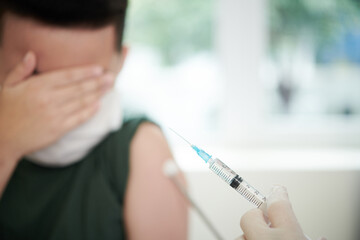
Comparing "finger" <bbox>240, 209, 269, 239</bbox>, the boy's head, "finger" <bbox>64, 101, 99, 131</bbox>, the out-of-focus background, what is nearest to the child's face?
the boy's head

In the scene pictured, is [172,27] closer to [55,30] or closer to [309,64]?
[309,64]

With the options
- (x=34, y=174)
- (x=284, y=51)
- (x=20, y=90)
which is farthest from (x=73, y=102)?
(x=284, y=51)

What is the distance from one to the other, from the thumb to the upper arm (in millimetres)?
297

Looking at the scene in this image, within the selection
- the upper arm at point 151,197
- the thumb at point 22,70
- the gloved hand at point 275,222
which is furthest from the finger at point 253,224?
the thumb at point 22,70

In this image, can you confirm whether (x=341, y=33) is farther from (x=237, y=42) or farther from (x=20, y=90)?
(x=20, y=90)

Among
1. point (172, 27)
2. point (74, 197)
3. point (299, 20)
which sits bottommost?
point (74, 197)

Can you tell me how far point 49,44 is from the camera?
65 centimetres

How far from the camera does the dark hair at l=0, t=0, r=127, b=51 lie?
0.62m

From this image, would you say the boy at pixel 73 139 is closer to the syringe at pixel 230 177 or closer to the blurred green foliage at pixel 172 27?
the syringe at pixel 230 177

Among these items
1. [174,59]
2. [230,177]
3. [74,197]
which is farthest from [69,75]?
[174,59]

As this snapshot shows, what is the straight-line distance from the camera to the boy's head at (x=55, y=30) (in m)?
0.63

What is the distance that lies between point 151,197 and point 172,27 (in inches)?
51.1

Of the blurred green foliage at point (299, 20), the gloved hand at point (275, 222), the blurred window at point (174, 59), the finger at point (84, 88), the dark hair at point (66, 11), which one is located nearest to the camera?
the gloved hand at point (275, 222)

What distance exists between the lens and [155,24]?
73.3 inches
